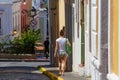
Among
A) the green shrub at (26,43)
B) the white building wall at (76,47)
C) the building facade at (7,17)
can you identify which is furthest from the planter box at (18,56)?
the white building wall at (76,47)

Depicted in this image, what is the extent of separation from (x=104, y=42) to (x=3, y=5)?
57.0m

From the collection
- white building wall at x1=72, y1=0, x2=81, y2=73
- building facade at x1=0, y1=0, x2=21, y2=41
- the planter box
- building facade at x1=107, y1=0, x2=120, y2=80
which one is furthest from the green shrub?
building facade at x1=107, y1=0, x2=120, y2=80

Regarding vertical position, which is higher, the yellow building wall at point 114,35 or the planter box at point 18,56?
→ the yellow building wall at point 114,35

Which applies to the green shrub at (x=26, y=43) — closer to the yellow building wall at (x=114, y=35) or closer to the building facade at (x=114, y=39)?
the building facade at (x=114, y=39)

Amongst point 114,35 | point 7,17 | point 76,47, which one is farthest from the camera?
point 7,17

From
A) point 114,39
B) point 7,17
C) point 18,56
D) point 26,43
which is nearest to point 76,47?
point 114,39

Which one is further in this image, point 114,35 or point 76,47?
point 76,47

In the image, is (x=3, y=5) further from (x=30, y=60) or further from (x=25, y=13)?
(x=30, y=60)

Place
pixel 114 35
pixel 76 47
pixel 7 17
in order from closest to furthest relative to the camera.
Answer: pixel 114 35, pixel 76 47, pixel 7 17

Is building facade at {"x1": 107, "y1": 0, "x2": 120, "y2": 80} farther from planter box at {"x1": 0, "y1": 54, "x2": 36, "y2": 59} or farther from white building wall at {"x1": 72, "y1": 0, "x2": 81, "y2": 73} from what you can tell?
planter box at {"x1": 0, "y1": 54, "x2": 36, "y2": 59}

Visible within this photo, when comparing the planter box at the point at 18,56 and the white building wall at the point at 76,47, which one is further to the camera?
the planter box at the point at 18,56

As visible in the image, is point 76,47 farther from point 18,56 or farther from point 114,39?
point 18,56

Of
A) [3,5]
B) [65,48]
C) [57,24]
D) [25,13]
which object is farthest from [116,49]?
[25,13]

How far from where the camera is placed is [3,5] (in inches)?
2682
